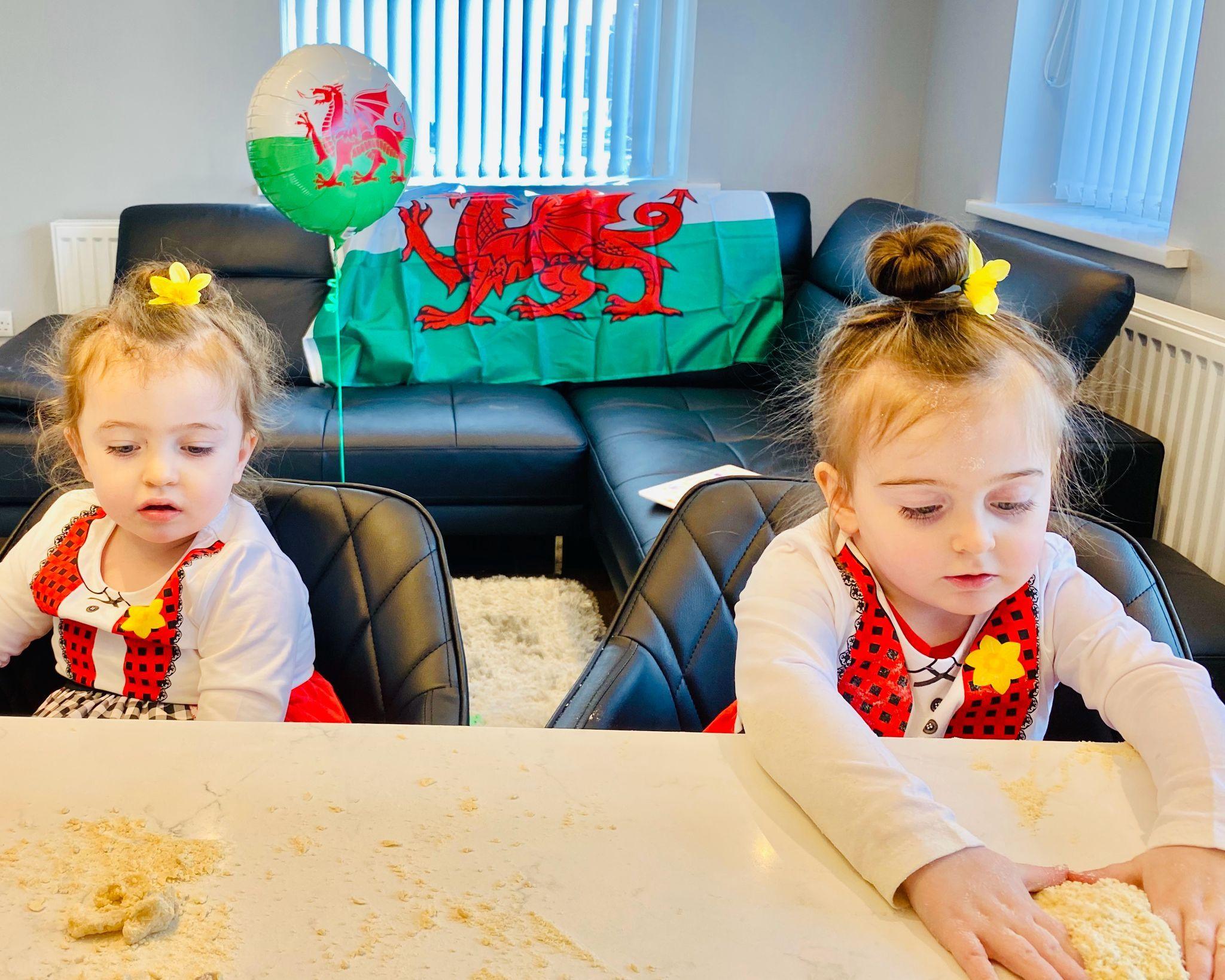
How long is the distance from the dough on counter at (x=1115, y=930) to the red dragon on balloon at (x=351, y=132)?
2.19 meters

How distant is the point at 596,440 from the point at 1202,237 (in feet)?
4.83

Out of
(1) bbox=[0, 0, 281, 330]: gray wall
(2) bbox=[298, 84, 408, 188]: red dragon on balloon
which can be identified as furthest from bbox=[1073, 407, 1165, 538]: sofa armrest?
(1) bbox=[0, 0, 281, 330]: gray wall

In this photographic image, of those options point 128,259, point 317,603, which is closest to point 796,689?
point 317,603

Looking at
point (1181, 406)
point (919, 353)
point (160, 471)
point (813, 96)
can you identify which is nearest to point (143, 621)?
point (160, 471)

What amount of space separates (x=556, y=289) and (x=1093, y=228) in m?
1.49

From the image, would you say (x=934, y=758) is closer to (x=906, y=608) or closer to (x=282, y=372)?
(x=906, y=608)

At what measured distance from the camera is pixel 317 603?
1449 mm

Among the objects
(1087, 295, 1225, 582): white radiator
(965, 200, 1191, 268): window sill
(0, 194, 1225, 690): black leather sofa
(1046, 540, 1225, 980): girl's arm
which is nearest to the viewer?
(1046, 540, 1225, 980): girl's arm

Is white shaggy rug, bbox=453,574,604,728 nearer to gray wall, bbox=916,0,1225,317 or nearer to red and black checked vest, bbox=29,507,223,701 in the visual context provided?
red and black checked vest, bbox=29,507,223,701

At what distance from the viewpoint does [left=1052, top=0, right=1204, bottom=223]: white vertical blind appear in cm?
302

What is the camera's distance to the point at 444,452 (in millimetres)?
3004

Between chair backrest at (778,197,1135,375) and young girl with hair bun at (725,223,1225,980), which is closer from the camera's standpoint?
young girl with hair bun at (725,223,1225,980)

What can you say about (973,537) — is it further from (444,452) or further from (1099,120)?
(1099,120)

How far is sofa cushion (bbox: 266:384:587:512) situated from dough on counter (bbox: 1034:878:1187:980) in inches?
94.5
